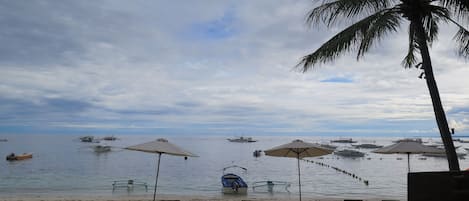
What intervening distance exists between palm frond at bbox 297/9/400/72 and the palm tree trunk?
527 mm

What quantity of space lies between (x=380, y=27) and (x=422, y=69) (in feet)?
4.23

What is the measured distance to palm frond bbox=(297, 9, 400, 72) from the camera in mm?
7380

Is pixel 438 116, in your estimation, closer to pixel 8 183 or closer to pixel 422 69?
pixel 422 69

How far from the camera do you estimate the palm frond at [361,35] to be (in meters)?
7.38

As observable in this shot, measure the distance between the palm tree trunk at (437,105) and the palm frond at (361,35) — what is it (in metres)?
0.53

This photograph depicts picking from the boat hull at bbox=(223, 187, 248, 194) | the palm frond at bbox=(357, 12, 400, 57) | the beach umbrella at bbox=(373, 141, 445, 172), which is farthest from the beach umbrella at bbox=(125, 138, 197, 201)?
the boat hull at bbox=(223, 187, 248, 194)

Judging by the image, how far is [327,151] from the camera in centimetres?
1050

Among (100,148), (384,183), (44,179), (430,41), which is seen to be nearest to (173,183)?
(44,179)

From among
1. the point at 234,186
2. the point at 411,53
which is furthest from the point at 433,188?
the point at 234,186

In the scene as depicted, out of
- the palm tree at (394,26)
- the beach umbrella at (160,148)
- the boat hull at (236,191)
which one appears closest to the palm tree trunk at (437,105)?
the palm tree at (394,26)

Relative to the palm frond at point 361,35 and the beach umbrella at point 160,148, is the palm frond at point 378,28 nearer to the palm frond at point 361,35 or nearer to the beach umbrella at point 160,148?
the palm frond at point 361,35

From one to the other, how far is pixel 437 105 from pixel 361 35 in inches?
80.6

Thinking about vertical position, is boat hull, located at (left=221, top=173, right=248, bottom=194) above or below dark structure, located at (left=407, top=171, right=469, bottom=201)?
below

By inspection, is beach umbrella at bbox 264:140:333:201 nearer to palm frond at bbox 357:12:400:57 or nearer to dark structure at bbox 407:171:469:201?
palm frond at bbox 357:12:400:57
